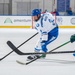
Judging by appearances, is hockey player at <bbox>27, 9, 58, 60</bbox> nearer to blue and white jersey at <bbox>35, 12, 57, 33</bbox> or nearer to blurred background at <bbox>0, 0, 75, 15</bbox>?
blue and white jersey at <bbox>35, 12, 57, 33</bbox>

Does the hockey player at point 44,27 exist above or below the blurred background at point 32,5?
below

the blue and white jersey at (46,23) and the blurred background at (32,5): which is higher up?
the blurred background at (32,5)

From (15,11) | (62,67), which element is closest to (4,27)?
(15,11)

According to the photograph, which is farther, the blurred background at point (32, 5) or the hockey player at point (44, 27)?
the blurred background at point (32, 5)

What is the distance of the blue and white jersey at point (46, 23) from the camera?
5.43 meters

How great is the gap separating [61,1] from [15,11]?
2.23 metres

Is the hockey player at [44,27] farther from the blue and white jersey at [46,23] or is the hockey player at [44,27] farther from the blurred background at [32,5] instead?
the blurred background at [32,5]

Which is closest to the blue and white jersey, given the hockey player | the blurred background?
the hockey player

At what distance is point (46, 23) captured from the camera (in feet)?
17.9

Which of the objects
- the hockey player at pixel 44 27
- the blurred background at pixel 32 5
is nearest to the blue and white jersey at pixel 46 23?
the hockey player at pixel 44 27

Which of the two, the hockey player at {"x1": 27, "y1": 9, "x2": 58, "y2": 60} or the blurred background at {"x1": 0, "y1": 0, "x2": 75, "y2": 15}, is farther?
the blurred background at {"x1": 0, "y1": 0, "x2": 75, "y2": 15}

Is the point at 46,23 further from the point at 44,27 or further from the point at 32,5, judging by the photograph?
the point at 32,5

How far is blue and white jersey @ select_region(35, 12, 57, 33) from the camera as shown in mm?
5430

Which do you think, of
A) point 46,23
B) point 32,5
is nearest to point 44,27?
point 46,23
